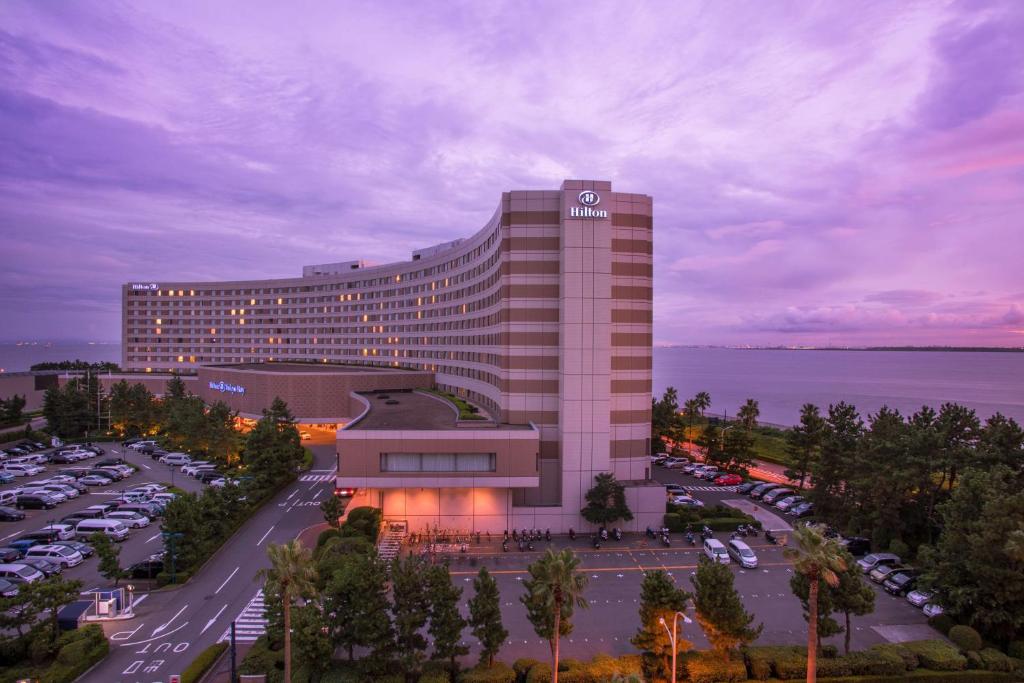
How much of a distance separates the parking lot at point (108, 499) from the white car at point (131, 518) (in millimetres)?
658

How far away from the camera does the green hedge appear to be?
30.1 meters

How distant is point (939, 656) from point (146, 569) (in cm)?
5626

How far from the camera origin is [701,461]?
89.8 meters

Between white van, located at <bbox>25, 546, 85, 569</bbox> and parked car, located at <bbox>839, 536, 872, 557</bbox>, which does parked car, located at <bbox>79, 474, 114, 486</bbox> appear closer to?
white van, located at <bbox>25, 546, 85, 569</bbox>

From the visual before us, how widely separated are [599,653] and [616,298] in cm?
3530

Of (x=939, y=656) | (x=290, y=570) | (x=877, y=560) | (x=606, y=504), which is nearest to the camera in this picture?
(x=290, y=570)

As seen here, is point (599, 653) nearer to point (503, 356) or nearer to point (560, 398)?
point (560, 398)

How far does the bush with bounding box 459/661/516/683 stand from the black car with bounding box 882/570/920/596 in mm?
31882

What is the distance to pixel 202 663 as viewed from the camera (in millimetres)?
31297

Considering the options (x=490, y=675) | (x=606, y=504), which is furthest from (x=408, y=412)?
(x=490, y=675)

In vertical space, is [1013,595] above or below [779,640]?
above

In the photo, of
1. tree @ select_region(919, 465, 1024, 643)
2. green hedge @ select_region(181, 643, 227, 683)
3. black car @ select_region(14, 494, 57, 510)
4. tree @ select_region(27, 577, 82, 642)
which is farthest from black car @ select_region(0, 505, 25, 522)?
tree @ select_region(919, 465, 1024, 643)

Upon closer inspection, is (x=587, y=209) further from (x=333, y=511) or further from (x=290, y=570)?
(x=290, y=570)

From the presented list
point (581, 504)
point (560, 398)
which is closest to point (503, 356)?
point (560, 398)
